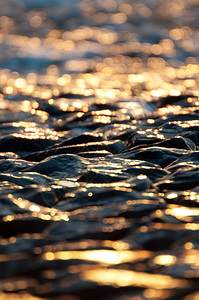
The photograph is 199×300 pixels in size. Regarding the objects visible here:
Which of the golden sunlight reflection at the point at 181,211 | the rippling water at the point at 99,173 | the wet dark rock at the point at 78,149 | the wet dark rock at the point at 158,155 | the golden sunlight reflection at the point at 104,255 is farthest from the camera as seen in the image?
the wet dark rock at the point at 78,149

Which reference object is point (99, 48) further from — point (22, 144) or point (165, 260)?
point (165, 260)

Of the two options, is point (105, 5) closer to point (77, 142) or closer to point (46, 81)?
point (46, 81)

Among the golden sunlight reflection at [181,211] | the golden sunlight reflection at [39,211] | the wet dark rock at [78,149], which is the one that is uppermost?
the wet dark rock at [78,149]

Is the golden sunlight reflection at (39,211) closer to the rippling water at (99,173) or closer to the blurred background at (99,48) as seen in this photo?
the rippling water at (99,173)

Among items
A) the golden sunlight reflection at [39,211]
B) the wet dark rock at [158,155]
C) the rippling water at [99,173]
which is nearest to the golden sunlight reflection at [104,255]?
the rippling water at [99,173]

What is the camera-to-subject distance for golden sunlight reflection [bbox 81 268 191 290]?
2.06 metres

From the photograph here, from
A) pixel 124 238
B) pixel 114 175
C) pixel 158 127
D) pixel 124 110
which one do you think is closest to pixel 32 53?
pixel 124 110

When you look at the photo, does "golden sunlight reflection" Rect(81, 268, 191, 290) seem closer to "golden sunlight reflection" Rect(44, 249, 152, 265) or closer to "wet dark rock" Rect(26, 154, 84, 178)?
"golden sunlight reflection" Rect(44, 249, 152, 265)

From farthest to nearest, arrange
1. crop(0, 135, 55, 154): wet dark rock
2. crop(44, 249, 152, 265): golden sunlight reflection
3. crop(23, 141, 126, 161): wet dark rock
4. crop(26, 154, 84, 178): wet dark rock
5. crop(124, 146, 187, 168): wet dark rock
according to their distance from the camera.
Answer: crop(0, 135, 55, 154): wet dark rock → crop(23, 141, 126, 161): wet dark rock → crop(124, 146, 187, 168): wet dark rock → crop(26, 154, 84, 178): wet dark rock → crop(44, 249, 152, 265): golden sunlight reflection

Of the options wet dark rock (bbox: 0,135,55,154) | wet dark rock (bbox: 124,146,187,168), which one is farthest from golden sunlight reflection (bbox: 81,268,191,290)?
wet dark rock (bbox: 0,135,55,154)

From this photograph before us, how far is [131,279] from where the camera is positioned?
2.10 meters

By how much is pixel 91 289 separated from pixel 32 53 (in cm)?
709

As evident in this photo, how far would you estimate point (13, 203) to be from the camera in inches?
115

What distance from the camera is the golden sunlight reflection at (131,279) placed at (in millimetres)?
2059
